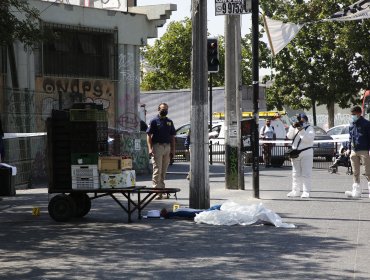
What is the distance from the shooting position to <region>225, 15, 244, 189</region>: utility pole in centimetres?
1917

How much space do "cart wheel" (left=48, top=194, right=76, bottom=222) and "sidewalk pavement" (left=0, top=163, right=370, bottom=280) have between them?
0.54 ft

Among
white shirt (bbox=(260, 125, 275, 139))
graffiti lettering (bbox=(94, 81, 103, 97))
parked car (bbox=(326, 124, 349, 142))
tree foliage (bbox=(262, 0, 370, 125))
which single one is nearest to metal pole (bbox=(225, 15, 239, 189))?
graffiti lettering (bbox=(94, 81, 103, 97))

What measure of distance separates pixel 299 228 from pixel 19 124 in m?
11.1

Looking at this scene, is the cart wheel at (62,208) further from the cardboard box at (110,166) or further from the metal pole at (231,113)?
the metal pole at (231,113)

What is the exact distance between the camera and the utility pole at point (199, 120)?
14.7m

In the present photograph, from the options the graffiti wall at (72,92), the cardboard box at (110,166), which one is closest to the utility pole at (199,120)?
the cardboard box at (110,166)

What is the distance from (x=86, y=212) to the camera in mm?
14305

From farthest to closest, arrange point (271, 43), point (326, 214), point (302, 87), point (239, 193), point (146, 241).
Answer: point (302, 87), point (271, 43), point (239, 193), point (326, 214), point (146, 241)

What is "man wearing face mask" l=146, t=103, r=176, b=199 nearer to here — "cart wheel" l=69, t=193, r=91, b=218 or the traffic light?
the traffic light

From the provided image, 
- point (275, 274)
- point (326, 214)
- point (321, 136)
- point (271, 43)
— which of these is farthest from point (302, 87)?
point (275, 274)

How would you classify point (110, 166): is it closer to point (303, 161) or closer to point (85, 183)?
point (85, 183)

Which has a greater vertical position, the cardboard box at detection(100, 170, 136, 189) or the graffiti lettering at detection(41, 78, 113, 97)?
the graffiti lettering at detection(41, 78, 113, 97)

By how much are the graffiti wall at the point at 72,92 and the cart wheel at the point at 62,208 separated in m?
8.99

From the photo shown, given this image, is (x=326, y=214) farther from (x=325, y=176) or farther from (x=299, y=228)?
(x=325, y=176)
